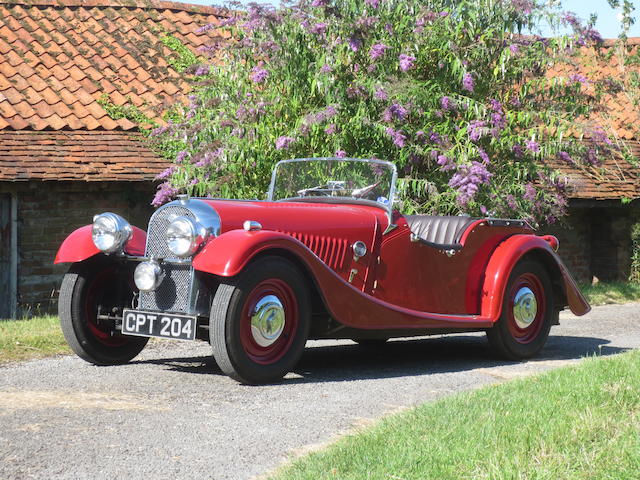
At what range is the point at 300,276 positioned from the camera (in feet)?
21.1

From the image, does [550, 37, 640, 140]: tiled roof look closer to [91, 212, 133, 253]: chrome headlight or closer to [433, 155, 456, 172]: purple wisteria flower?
[433, 155, 456, 172]: purple wisteria flower

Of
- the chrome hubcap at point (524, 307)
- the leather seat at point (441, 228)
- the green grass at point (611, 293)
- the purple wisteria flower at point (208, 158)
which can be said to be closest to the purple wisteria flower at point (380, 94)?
the purple wisteria flower at point (208, 158)

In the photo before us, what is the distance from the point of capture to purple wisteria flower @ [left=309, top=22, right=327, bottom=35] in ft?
39.1

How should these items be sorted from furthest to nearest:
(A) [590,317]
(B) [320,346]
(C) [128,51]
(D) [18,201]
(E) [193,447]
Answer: (C) [128,51], (D) [18,201], (A) [590,317], (B) [320,346], (E) [193,447]

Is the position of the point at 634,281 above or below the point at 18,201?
below

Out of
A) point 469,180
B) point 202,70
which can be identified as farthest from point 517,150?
point 202,70

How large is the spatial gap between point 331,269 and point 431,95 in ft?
20.2

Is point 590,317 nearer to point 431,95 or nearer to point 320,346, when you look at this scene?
point 431,95

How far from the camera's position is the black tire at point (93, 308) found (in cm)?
688

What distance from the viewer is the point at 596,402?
525 cm

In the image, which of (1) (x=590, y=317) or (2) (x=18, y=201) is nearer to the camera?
(1) (x=590, y=317)

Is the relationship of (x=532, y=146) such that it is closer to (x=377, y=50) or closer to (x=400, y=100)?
(x=400, y=100)

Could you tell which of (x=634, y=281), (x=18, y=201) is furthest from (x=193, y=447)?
(x=634, y=281)

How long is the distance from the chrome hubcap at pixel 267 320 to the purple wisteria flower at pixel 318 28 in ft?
20.9
